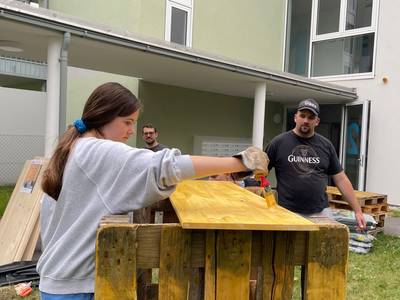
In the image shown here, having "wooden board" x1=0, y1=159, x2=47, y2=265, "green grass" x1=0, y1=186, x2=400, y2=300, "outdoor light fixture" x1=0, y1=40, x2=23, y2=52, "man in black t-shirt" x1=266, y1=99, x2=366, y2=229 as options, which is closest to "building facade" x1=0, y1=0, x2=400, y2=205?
"outdoor light fixture" x1=0, y1=40, x2=23, y2=52

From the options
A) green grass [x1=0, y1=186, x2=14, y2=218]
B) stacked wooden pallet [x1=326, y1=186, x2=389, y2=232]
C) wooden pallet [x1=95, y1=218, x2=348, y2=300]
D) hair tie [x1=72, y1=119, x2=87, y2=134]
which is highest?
hair tie [x1=72, y1=119, x2=87, y2=134]

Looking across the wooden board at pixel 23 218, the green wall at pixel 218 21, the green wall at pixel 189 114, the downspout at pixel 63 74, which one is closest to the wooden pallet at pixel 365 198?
the green wall at pixel 218 21

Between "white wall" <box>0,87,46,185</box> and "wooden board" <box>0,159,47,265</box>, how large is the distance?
24.8 feet

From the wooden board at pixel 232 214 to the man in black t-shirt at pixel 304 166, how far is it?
201 centimetres

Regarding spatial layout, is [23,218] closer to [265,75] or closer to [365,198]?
[365,198]

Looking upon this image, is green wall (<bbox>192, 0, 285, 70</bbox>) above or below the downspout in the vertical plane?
above

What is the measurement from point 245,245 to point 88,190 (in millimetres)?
571

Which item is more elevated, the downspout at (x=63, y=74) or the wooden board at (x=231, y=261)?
the downspout at (x=63, y=74)

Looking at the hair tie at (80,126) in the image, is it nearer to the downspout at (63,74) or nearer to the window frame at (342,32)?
the downspout at (63,74)

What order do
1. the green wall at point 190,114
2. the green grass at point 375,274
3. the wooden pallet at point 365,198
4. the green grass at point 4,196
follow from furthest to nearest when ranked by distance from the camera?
the green wall at point 190,114 → the green grass at point 4,196 → the wooden pallet at point 365,198 → the green grass at point 375,274

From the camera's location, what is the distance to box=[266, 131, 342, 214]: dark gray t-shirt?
13.1 feet

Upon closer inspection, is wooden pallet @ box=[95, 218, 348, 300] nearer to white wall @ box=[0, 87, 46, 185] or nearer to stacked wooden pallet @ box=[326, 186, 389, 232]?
stacked wooden pallet @ box=[326, 186, 389, 232]

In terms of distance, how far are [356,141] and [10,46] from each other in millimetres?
8454

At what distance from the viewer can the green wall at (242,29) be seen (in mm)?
11227
